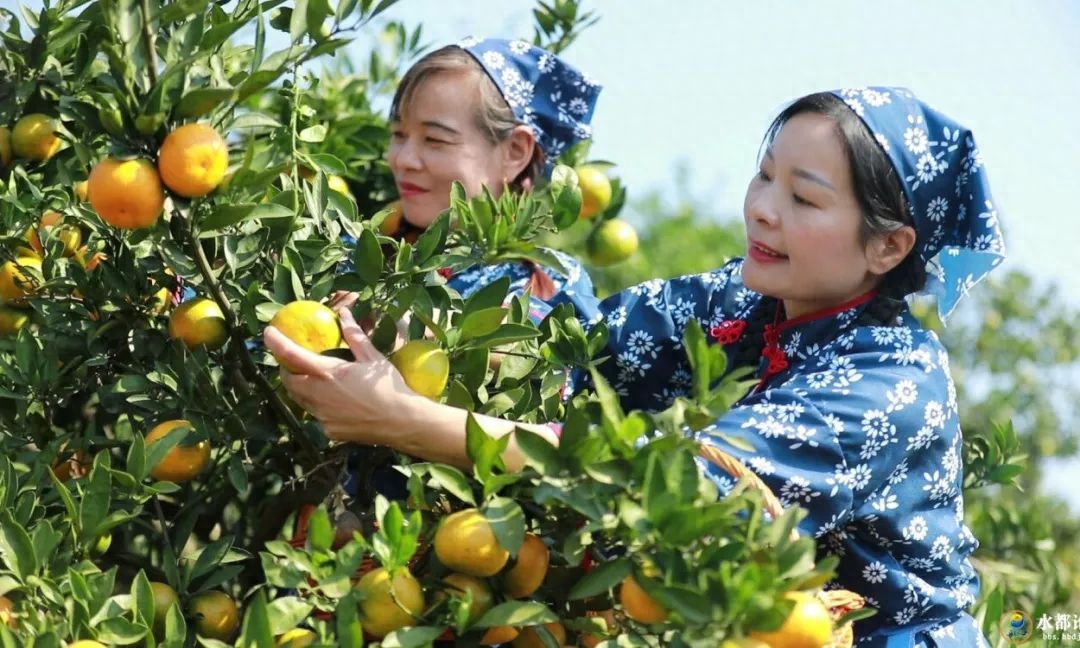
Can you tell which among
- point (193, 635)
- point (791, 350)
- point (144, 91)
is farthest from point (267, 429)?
point (791, 350)

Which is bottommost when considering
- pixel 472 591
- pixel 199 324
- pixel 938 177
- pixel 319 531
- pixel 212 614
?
pixel 212 614

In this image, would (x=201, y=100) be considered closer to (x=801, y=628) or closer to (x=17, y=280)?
(x=17, y=280)

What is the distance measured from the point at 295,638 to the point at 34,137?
2.68 feet

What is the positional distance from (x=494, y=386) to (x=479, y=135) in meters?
0.72

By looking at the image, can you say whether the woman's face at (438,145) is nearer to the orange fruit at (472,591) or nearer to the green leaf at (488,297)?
the green leaf at (488,297)

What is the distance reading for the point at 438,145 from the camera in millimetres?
2186

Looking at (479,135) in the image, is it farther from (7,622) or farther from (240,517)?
(7,622)

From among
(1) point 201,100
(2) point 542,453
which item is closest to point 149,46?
(1) point 201,100

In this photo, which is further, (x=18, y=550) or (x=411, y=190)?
(x=411, y=190)

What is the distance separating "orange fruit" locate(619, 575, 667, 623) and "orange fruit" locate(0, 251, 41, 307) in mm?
862

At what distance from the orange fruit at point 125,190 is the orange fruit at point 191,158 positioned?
0.05 feet

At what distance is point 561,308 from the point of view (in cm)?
160

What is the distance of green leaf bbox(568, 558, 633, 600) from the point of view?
3.88ft

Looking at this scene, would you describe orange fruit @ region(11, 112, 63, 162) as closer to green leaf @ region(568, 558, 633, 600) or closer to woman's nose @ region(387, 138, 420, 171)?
woman's nose @ region(387, 138, 420, 171)
